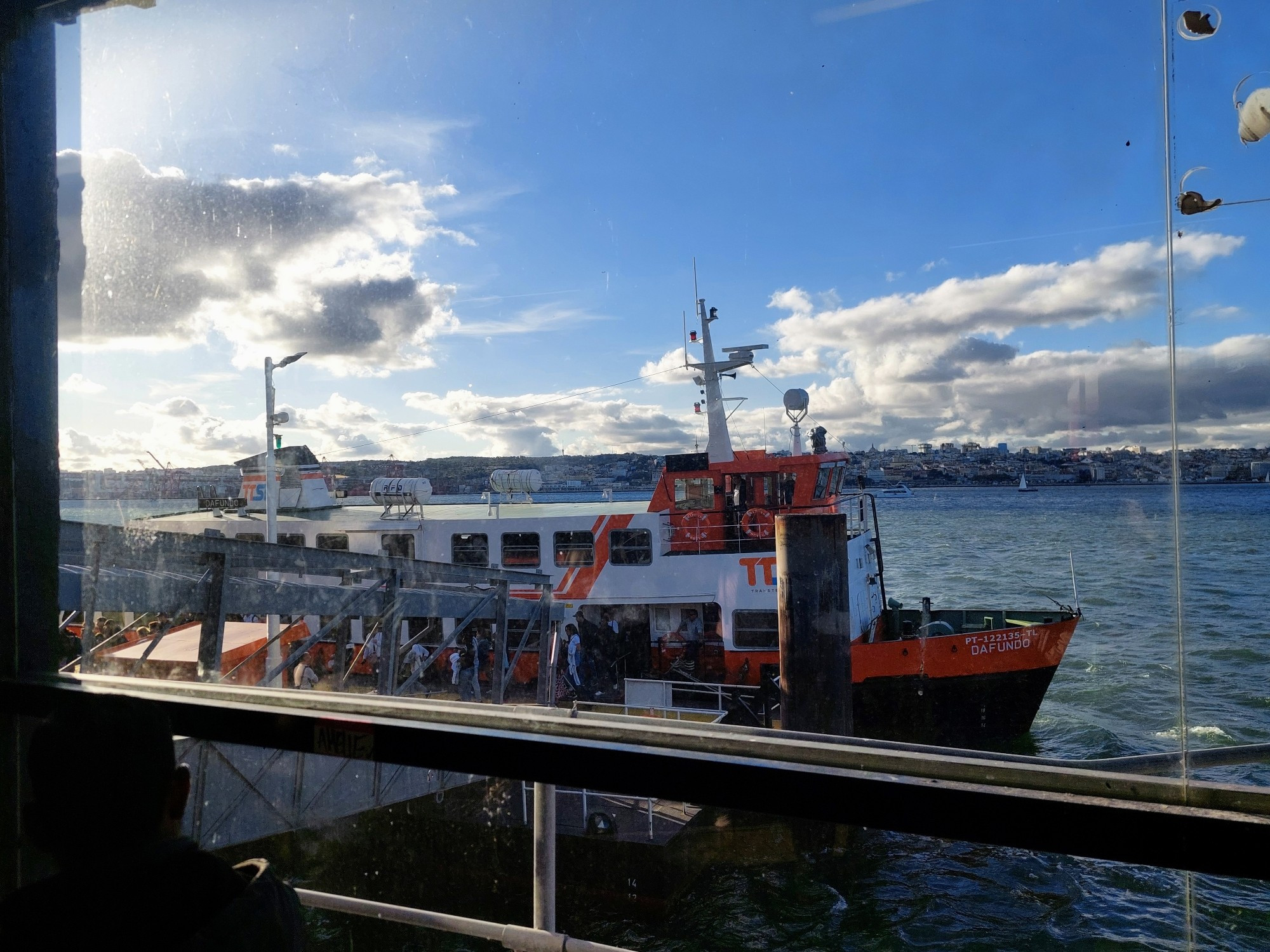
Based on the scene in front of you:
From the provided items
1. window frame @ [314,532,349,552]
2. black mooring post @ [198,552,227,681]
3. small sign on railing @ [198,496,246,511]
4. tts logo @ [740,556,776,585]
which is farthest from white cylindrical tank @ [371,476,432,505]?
tts logo @ [740,556,776,585]

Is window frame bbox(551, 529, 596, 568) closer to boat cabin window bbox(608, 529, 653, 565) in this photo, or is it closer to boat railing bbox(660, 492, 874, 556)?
boat cabin window bbox(608, 529, 653, 565)

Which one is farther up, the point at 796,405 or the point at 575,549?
the point at 796,405

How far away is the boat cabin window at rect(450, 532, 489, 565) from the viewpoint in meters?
5.22

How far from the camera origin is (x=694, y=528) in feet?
21.0

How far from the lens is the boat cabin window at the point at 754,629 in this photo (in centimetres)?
636

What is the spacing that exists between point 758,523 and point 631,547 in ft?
3.89

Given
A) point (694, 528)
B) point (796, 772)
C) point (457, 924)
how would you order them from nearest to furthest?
point (796, 772) → point (457, 924) → point (694, 528)

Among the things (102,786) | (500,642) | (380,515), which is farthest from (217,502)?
(102,786)

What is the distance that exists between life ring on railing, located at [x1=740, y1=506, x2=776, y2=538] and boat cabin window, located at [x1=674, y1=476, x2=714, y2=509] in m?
0.40

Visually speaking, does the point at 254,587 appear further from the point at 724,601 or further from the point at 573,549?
the point at 724,601

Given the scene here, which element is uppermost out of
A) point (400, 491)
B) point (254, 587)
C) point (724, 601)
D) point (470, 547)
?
point (400, 491)

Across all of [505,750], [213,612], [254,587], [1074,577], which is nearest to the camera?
[505,750]

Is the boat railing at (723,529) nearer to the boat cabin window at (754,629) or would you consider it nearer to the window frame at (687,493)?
the window frame at (687,493)

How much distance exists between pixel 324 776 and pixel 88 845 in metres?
1.06
